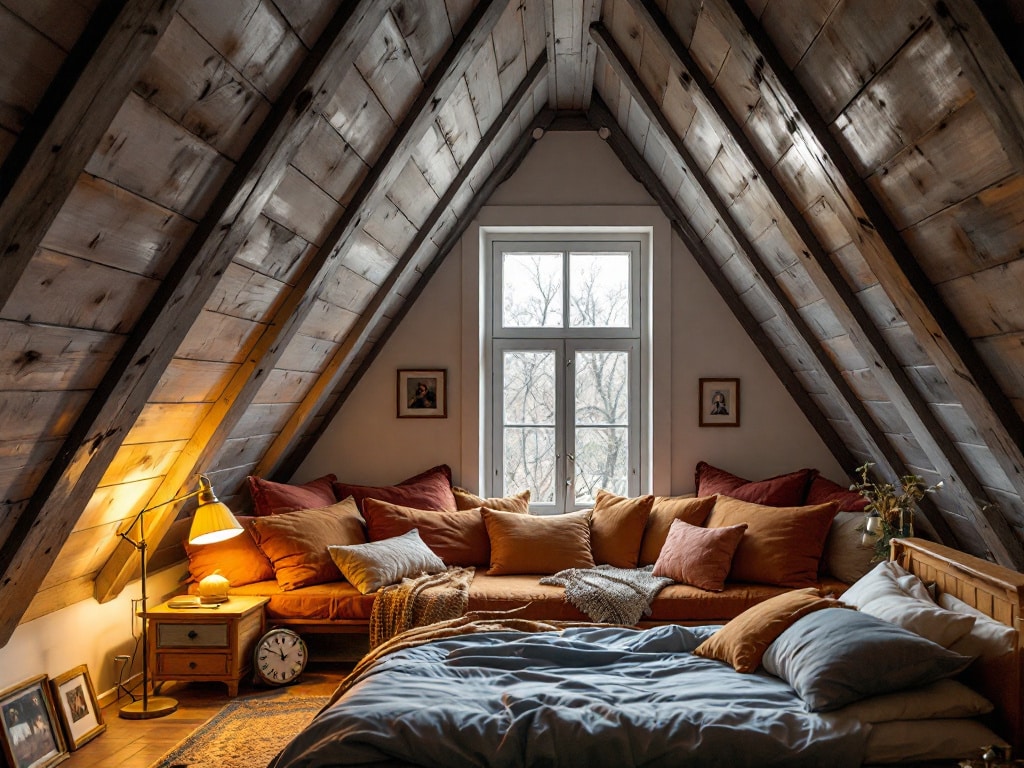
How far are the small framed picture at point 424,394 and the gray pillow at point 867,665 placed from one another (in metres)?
3.01

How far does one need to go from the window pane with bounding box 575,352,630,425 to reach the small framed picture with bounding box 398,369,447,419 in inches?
31.7

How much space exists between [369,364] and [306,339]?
1.15 meters

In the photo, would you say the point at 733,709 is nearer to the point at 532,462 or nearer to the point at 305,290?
the point at 305,290

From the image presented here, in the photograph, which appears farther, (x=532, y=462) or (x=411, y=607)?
(x=532, y=462)

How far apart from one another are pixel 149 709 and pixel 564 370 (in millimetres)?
2775


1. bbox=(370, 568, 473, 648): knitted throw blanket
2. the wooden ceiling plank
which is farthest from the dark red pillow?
the wooden ceiling plank

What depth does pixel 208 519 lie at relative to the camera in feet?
11.7

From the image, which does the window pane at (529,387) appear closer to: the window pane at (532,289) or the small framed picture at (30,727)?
the window pane at (532,289)

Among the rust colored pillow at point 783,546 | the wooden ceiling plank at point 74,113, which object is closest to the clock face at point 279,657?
the rust colored pillow at point 783,546

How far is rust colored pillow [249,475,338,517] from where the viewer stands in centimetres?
441

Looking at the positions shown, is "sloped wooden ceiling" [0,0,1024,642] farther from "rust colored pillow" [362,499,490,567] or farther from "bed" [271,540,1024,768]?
"bed" [271,540,1024,768]

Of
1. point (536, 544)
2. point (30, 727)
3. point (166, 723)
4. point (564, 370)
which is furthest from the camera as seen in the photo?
point (564, 370)

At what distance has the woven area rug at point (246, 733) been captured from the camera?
3.03 m

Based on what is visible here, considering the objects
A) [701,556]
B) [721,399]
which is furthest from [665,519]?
[721,399]
